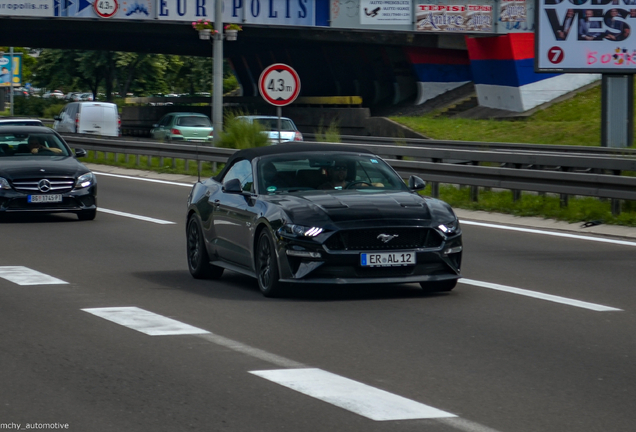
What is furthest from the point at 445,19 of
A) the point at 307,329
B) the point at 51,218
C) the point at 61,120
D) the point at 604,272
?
the point at 307,329

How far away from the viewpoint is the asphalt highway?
6.00 metres

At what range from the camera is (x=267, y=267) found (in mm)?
10266

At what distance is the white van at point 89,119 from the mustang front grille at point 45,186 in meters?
24.0

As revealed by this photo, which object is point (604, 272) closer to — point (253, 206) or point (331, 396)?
point (253, 206)

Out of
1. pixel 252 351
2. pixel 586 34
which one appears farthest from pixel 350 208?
pixel 586 34

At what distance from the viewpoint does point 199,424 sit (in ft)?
19.0

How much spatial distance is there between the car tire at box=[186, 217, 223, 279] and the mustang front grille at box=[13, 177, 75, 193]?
6.50 meters

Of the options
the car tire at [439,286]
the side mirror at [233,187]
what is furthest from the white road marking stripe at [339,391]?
the car tire at [439,286]

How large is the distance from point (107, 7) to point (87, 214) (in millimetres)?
34243

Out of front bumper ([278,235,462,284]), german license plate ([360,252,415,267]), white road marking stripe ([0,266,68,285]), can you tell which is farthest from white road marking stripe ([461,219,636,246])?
white road marking stripe ([0,266,68,285])

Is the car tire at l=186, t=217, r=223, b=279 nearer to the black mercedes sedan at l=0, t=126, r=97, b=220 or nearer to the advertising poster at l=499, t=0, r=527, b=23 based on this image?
the black mercedes sedan at l=0, t=126, r=97, b=220

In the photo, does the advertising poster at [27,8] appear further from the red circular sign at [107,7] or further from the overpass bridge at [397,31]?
the red circular sign at [107,7]

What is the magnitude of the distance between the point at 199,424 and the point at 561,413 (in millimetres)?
1782

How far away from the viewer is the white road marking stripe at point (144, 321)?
857 centimetres
